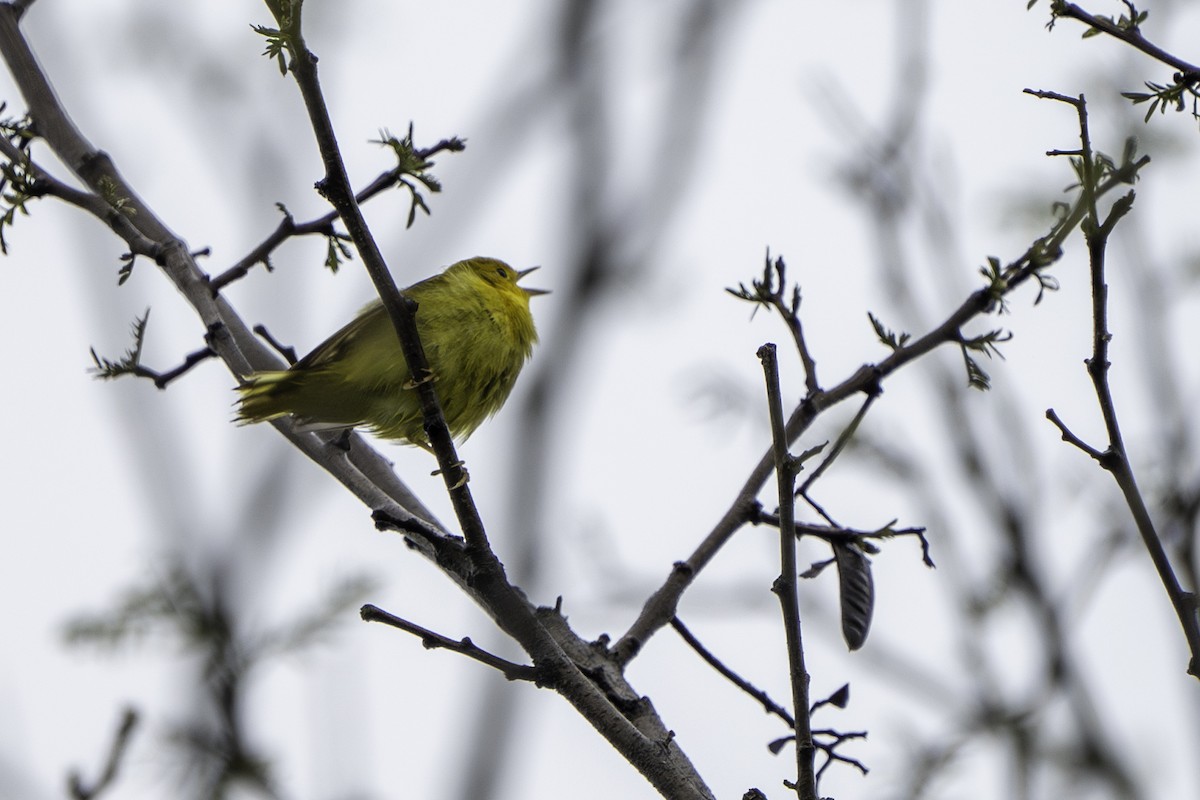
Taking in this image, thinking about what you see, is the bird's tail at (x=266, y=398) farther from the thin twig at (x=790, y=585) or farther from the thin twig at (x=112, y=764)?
the thin twig at (x=790, y=585)

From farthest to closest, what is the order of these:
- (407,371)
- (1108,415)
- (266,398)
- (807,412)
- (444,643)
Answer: (407,371) → (266,398) → (807,412) → (444,643) → (1108,415)

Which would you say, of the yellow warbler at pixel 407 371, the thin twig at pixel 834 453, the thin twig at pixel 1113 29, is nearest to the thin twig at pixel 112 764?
the yellow warbler at pixel 407 371

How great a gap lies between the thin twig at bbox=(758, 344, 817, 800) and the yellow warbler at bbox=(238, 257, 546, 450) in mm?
1854

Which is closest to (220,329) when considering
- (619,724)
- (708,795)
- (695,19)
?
(619,724)

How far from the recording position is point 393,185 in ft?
10.6

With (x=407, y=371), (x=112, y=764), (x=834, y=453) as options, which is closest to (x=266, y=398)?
(x=407, y=371)

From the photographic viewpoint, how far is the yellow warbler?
4.01m

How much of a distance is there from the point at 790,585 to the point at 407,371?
7.65ft

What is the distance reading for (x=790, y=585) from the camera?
220cm

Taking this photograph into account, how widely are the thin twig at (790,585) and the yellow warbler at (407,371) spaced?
1854mm

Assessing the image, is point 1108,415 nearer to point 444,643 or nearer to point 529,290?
point 444,643

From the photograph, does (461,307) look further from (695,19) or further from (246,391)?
(695,19)

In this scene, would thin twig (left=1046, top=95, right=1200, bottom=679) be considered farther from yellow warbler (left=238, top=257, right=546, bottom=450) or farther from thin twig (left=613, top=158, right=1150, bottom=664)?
yellow warbler (left=238, top=257, right=546, bottom=450)

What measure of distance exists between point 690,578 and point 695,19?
3754mm
